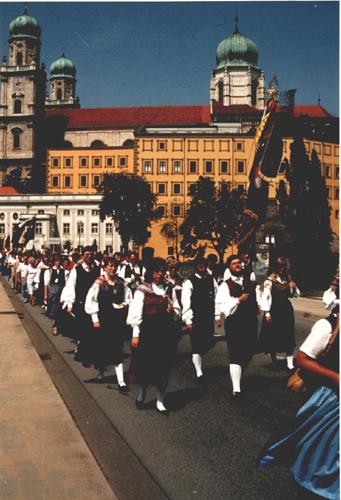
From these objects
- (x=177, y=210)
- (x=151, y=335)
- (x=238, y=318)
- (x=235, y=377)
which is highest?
(x=177, y=210)

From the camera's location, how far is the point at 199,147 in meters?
103

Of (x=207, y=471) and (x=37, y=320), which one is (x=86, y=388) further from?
(x=37, y=320)

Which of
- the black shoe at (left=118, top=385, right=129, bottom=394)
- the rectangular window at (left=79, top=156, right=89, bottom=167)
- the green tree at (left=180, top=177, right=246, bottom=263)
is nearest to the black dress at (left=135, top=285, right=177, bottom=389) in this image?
the black shoe at (left=118, top=385, right=129, bottom=394)

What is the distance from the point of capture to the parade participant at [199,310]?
10.9 metres

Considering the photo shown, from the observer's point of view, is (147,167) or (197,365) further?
(147,167)

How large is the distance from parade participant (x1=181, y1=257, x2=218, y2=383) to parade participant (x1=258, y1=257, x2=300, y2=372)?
42.9 inches

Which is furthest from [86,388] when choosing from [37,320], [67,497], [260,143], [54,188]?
[54,188]

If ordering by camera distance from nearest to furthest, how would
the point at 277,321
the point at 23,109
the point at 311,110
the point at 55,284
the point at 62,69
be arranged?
the point at 277,321
the point at 55,284
the point at 23,109
the point at 311,110
the point at 62,69

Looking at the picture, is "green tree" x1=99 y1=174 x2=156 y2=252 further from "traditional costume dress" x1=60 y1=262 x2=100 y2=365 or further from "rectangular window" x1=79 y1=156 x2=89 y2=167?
"traditional costume dress" x1=60 y1=262 x2=100 y2=365

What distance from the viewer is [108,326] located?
10188 mm

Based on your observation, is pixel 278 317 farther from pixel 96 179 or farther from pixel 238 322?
pixel 96 179

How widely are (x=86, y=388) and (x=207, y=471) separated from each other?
412 centimetres

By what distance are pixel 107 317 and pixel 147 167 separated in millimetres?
93966

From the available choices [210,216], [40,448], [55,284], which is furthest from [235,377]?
[210,216]
